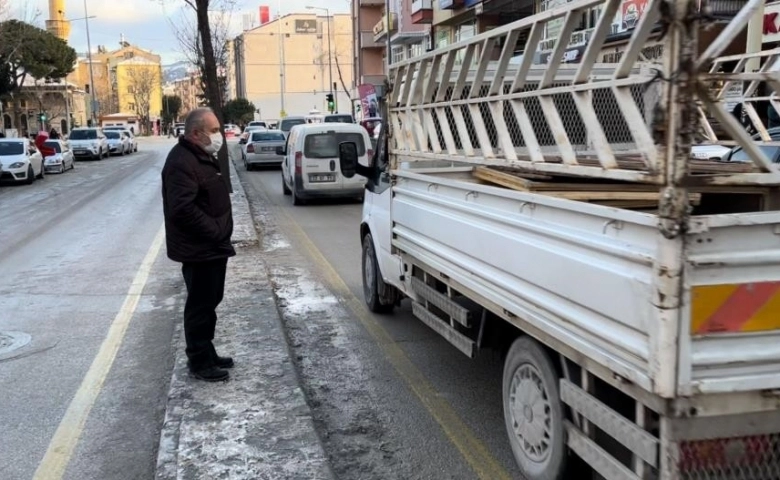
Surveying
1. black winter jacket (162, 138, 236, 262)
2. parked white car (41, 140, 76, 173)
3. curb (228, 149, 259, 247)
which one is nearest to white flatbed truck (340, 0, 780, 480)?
black winter jacket (162, 138, 236, 262)

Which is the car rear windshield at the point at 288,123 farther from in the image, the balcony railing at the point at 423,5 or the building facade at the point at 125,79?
the building facade at the point at 125,79

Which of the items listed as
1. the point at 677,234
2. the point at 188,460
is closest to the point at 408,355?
the point at 188,460

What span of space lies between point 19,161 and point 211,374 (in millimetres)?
22396

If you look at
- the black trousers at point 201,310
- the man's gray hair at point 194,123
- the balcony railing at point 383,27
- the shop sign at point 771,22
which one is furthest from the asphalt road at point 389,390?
the balcony railing at point 383,27

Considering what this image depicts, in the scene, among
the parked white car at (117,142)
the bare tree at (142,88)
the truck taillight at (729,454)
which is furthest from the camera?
the bare tree at (142,88)

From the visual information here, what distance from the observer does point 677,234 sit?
2.38m

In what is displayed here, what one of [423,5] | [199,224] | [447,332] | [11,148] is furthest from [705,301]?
[423,5]

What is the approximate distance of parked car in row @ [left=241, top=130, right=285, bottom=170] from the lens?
28.3 meters

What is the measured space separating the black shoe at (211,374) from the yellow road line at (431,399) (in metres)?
1.28

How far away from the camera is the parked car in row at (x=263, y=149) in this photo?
2827 cm

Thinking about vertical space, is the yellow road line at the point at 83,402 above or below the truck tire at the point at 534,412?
below

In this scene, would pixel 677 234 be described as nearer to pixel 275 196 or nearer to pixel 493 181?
pixel 493 181

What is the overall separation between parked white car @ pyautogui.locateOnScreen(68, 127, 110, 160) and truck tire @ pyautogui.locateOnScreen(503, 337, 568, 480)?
40.2m

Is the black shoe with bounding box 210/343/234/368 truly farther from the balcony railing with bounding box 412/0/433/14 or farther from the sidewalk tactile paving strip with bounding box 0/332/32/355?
the balcony railing with bounding box 412/0/433/14
